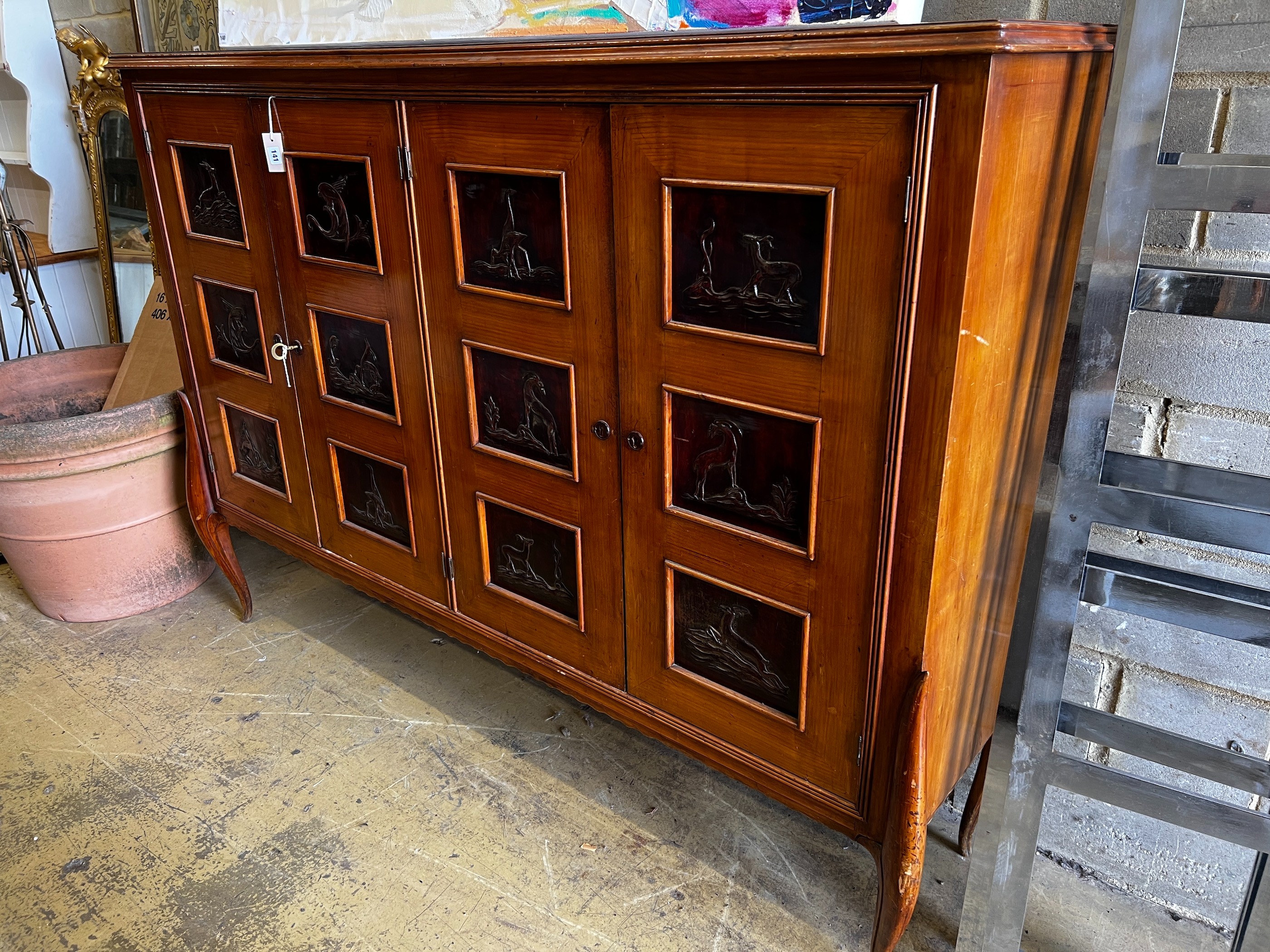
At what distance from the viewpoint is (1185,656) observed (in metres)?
1.53

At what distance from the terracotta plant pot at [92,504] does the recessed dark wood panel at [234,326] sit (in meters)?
0.43

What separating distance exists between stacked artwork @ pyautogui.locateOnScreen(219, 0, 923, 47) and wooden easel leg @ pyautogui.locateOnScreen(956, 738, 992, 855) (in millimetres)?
1204

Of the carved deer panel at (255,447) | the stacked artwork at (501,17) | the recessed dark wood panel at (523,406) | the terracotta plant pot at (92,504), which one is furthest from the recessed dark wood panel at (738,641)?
the terracotta plant pot at (92,504)

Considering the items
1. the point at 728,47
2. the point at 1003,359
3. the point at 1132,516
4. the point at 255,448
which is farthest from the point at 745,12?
the point at 255,448

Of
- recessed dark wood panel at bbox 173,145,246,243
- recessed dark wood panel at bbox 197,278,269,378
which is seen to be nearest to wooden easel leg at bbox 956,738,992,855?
recessed dark wood panel at bbox 197,278,269,378

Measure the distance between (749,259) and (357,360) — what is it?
94cm

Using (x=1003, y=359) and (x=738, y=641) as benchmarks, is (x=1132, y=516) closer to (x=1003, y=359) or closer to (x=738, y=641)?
(x=1003, y=359)

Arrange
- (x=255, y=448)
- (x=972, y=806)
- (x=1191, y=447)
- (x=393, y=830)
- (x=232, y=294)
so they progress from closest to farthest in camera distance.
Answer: (x=1191, y=447)
(x=972, y=806)
(x=393, y=830)
(x=232, y=294)
(x=255, y=448)

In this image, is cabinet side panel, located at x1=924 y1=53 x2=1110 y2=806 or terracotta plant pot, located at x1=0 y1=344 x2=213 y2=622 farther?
terracotta plant pot, located at x1=0 y1=344 x2=213 y2=622

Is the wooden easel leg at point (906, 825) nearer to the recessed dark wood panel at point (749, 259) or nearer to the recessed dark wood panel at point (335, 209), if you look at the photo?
the recessed dark wood panel at point (749, 259)

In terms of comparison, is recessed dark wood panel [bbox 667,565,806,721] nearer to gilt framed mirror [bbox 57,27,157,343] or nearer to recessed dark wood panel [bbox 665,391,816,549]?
recessed dark wood panel [bbox 665,391,816,549]

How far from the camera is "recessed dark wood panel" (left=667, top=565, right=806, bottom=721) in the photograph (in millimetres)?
1294

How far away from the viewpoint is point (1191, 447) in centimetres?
145

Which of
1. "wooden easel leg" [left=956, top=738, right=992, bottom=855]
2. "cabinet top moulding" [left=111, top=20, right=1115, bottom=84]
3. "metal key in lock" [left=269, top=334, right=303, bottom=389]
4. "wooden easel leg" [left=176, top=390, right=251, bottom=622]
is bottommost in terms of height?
"wooden easel leg" [left=956, top=738, right=992, bottom=855]
